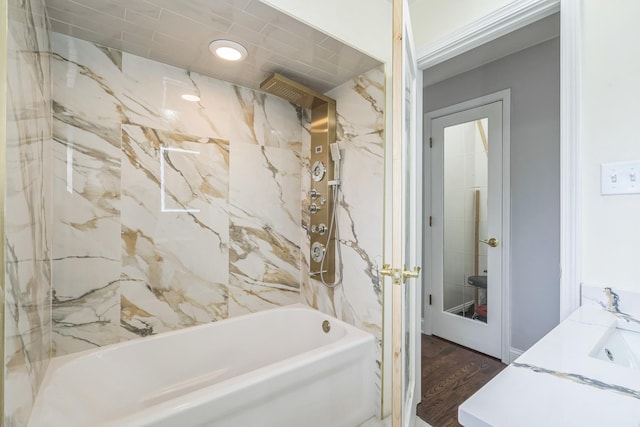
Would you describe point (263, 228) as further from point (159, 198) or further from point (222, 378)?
point (222, 378)

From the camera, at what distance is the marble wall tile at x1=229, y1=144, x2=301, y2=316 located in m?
2.18

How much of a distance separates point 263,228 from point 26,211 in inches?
55.4

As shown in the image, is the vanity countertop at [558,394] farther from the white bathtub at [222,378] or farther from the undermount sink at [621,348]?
the white bathtub at [222,378]

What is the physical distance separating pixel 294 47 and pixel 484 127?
1.82 metres

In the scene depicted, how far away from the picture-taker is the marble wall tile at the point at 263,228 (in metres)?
2.18

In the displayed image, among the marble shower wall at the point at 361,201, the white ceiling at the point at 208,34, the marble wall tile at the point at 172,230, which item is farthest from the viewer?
the marble shower wall at the point at 361,201

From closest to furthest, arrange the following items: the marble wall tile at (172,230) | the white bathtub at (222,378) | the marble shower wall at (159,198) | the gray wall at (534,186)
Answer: the white bathtub at (222,378)
the marble shower wall at (159,198)
the marble wall tile at (172,230)
the gray wall at (534,186)

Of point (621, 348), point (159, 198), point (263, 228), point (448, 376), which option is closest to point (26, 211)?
point (159, 198)

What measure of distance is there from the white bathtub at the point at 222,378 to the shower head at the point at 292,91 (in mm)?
1623

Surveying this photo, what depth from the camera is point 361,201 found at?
2.02 meters

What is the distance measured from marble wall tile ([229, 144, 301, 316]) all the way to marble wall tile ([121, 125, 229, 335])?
0.08 m

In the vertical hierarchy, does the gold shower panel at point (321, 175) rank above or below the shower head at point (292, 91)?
below

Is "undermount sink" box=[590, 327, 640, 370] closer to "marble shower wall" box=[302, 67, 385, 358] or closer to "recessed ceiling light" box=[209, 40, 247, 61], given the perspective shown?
"marble shower wall" box=[302, 67, 385, 358]

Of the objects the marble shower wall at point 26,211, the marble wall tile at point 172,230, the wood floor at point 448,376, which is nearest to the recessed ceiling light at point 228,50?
the marble wall tile at point 172,230
